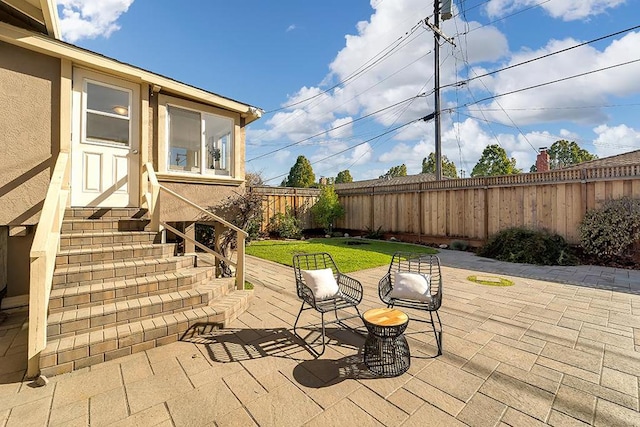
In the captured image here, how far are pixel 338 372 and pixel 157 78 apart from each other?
574cm

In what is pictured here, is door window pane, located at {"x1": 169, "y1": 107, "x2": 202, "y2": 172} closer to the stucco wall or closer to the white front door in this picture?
the white front door

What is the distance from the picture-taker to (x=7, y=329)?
3.37 meters

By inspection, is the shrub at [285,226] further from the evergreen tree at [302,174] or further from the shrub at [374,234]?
the evergreen tree at [302,174]

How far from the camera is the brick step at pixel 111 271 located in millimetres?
3211

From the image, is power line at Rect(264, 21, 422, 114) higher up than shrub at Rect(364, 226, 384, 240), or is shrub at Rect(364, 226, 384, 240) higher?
power line at Rect(264, 21, 422, 114)

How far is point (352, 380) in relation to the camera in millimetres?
2389

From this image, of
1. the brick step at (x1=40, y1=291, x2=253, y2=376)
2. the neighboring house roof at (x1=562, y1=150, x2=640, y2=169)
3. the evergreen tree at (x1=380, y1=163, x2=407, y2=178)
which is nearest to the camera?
the brick step at (x1=40, y1=291, x2=253, y2=376)

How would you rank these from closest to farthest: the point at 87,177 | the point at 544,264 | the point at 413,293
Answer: the point at 413,293 < the point at 87,177 < the point at 544,264

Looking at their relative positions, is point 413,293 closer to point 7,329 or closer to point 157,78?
point 7,329

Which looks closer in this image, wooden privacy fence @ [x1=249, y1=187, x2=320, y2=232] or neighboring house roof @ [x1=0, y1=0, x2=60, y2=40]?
neighboring house roof @ [x1=0, y1=0, x2=60, y2=40]

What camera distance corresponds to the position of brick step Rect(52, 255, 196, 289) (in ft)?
10.5

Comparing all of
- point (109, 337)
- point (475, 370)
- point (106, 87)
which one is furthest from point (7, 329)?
point (475, 370)

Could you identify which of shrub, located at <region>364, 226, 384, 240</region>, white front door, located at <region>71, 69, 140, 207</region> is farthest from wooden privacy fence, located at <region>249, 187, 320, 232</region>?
white front door, located at <region>71, 69, 140, 207</region>

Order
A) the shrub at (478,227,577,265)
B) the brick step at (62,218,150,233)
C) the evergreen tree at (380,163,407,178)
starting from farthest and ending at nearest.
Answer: the evergreen tree at (380,163,407,178)
the shrub at (478,227,577,265)
the brick step at (62,218,150,233)
